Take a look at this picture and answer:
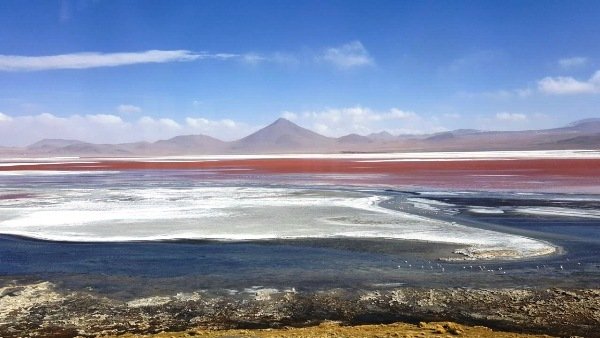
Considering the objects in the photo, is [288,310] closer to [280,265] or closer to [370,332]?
[370,332]

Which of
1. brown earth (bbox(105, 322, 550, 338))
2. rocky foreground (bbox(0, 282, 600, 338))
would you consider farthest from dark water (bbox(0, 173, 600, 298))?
brown earth (bbox(105, 322, 550, 338))

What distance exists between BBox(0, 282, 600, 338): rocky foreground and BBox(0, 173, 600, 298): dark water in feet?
1.54

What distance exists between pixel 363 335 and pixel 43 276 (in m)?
5.92

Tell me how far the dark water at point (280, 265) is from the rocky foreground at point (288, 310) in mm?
470

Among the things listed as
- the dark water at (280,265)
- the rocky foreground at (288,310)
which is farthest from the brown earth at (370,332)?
the dark water at (280,265)

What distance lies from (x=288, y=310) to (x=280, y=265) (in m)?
2.57

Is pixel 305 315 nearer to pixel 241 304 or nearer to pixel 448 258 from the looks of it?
pixel 241 304

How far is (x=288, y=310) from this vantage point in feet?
23.5

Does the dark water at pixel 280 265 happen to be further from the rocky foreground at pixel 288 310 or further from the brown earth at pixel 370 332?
the brown earth at pixel 370 332

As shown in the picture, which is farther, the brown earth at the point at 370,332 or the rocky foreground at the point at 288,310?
the rocky foreground at the point at 288,310

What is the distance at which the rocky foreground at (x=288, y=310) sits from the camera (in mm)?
6523

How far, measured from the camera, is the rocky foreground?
257 inches

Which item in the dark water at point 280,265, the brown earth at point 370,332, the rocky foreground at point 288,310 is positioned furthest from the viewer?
the dark water at point 280,265

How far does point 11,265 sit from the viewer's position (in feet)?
32.7
